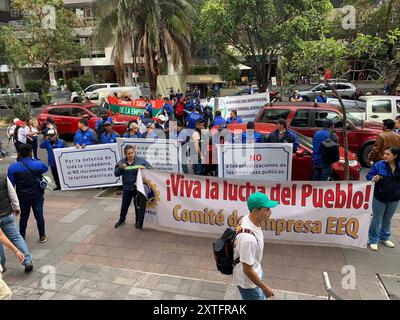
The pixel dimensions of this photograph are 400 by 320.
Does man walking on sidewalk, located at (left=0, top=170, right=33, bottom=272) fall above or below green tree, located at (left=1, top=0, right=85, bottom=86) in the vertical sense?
below

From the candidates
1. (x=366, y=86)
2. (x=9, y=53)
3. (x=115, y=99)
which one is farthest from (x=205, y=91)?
(x=115, y=99)

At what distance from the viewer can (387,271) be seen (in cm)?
474

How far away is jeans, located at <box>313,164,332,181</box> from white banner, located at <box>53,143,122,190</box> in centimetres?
439

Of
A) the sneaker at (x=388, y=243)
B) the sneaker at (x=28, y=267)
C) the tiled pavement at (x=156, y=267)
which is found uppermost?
the sneaker at (x=28, y=267)

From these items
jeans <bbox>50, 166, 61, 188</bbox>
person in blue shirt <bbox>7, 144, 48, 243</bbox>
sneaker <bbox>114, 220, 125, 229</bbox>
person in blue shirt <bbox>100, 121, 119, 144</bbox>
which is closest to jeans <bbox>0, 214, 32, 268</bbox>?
person in blue shirt <bbox>7, 144, 48, 243</bbox>

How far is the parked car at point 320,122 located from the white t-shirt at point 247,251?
6782 mm

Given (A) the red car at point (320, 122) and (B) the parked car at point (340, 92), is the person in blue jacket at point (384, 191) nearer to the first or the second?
(A) the red car at point (320, 122)

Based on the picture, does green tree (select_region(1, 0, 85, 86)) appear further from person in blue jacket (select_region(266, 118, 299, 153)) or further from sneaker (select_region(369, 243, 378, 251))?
→ sneaker (select_region(369, 243, 378, 251))

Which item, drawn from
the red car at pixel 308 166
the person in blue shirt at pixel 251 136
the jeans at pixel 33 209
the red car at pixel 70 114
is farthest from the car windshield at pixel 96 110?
the red car at pixel 308 166

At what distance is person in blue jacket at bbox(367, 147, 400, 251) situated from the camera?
490cm

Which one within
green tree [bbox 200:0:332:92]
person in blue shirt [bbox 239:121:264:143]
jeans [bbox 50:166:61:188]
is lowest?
jeans [bbox 50:166:61:188]

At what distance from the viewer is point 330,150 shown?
249 inches

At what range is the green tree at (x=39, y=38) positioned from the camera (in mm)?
21406

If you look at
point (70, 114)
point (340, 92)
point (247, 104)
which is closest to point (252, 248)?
point (247, 104)
